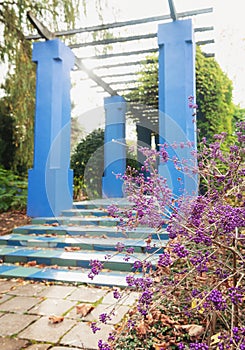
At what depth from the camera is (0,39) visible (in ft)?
22.1

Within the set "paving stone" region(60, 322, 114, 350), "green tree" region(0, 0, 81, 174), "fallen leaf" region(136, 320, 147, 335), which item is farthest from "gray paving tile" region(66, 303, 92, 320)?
"green tree" region(0, 0, 81, 174)

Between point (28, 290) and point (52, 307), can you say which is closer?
point (52, 307)

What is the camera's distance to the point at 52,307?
2.34m

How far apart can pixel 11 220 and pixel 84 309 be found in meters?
3.52

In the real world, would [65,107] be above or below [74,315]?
above

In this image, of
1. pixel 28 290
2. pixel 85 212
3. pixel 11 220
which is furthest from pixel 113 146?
pixel 28 290

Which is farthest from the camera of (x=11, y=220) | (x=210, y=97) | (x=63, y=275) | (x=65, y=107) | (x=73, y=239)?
(x=210, y=97)

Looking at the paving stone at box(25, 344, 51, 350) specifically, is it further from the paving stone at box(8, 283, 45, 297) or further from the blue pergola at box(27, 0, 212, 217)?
the blue pergola at box(27, 0, 212, 217)

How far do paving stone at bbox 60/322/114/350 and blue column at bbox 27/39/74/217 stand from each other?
131 inches

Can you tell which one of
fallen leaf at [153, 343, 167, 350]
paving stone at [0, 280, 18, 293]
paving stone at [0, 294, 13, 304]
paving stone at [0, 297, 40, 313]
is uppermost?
fallen leaf at [153, 343, 167, 350]

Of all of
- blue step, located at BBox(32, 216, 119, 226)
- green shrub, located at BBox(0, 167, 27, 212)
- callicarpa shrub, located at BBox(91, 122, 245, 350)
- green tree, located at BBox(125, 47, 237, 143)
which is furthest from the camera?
green tree, located at BBox(125, 47, 237, 143)

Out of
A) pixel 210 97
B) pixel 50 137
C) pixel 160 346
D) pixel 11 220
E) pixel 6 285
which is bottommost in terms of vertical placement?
pixel 6 285

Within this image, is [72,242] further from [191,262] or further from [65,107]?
[65,107]

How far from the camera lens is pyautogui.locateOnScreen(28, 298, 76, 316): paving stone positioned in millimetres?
2248
